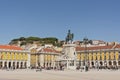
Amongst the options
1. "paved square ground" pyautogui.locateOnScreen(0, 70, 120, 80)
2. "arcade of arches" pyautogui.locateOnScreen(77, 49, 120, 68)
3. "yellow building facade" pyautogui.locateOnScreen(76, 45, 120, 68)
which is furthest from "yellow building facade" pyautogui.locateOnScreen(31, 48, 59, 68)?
"paved square ground" pyautogui.locateOnScreen(0, 70, 120, 80)

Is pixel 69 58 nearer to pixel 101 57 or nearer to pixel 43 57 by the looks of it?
pixel 101 57

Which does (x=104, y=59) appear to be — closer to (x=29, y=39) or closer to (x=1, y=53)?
(x=1, y=53)

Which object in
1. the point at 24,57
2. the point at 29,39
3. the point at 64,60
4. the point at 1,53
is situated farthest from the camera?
the point at 29,39

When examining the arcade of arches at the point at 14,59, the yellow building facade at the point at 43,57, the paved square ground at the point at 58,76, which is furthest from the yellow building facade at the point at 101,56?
the paved square ground at the point at 58,76

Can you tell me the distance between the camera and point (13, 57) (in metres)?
109

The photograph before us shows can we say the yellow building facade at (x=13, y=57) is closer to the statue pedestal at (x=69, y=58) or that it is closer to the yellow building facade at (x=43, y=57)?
the yellow building facade at (x=43, y=57)

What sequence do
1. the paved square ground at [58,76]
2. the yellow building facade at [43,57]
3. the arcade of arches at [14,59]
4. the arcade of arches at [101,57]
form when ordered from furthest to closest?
the yellow building facade at [43,57] → the arcade of arches at [101,57] → the arcade of arches at [14,59] → the paved square ground at [58,76]

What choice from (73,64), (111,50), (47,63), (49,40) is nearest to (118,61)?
(111,50)

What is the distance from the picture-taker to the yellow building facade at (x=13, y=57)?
10440cm

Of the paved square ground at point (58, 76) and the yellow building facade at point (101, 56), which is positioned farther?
the yellow building facade at point (101, 56)

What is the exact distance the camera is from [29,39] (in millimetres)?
158375

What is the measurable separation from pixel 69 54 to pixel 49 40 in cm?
8265

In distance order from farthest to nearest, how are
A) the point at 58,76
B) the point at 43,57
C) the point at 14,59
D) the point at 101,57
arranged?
the point at 43,57 → the point at 101,57 → the point at 14,59 → the point at 58,76

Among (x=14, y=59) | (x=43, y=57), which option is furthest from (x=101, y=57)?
(x=14, y=59)
